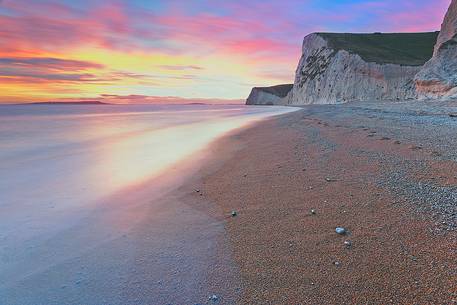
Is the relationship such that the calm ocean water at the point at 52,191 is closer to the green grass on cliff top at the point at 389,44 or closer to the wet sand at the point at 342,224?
the wet sand at the point at 342,224

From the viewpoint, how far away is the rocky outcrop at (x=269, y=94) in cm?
9938

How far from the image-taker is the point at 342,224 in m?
3.08

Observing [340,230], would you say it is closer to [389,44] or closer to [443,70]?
[443,70]

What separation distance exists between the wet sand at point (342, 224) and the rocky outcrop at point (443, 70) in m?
21.3

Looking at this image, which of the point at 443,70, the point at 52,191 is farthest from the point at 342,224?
the point at 443,70

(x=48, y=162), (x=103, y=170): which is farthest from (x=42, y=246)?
(x=48, y=162)

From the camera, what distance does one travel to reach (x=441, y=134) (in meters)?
7.77

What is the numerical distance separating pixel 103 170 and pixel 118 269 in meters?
4.52

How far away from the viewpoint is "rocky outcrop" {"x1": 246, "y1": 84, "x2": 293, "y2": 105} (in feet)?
326

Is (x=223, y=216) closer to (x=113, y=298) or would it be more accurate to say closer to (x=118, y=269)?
(x=118, y=269)

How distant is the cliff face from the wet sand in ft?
113

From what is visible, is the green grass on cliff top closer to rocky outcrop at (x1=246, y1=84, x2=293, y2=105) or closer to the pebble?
rocky outcrop at (x1=246, y1=84, x2=293, y2=105)

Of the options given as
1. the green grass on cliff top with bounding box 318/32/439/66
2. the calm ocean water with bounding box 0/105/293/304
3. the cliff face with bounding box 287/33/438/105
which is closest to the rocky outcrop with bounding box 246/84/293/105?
the cliff face with bounding box 287/33/438/105

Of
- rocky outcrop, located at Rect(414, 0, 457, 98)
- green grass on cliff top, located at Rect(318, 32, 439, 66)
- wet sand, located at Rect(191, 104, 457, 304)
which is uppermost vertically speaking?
green grass on cliff top, located at Rect(318, 32, 439, 66)
